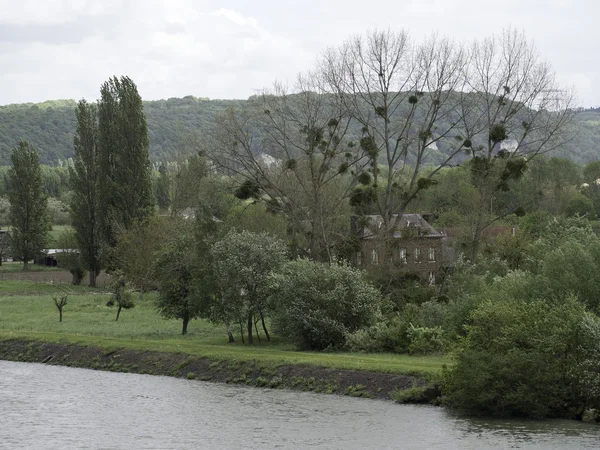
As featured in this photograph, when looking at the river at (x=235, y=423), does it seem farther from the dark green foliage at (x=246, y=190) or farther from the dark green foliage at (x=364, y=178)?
the dark green foliage at (x=246, y=190)

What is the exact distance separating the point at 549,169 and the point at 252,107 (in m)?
72.7

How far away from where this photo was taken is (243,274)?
5384cm

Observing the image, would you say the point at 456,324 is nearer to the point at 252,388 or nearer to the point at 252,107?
the point at 252,388

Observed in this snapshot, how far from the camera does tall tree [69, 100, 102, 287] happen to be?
301 feet

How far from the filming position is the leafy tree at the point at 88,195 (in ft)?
300

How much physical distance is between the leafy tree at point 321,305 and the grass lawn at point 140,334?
157 centimetres

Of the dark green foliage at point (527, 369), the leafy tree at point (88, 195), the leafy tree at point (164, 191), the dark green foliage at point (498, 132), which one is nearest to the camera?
the dark green foliage at point (527, 369)

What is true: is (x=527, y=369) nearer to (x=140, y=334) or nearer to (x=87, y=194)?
(x=140, y=334)

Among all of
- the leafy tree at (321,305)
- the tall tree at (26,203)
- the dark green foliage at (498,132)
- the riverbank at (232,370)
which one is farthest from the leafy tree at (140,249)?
the leafy tree at (321,305)

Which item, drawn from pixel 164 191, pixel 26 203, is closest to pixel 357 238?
pixel 26 203

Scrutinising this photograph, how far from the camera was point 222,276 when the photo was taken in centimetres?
5450

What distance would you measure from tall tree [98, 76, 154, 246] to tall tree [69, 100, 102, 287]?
1.38m

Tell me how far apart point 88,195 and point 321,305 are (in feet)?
156

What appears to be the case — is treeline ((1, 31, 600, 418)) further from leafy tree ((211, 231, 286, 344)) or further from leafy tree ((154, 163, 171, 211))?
leafy tree ((154, 163, 171, 211))
